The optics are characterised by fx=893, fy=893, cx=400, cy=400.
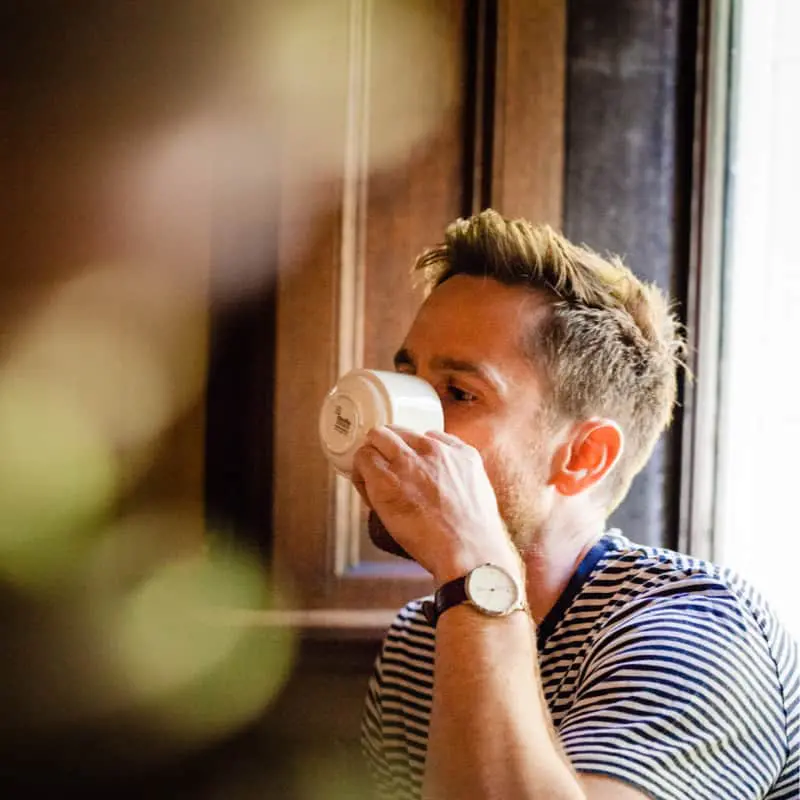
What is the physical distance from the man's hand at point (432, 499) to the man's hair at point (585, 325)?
10.0 inches

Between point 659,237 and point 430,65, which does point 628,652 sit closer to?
point 659,237

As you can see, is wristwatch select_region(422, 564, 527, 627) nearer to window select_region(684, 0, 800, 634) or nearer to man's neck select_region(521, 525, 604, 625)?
man's neck select_region(521, 525, 604, 625)

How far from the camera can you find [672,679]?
0.90 m

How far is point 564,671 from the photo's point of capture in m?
1.09

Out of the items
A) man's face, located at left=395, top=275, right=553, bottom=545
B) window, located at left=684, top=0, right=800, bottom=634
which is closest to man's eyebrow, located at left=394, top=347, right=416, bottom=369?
man's face, located at left=395, top=275, right=553, bottom=545

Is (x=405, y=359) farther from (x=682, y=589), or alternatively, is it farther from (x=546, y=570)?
(x=682, y=589)

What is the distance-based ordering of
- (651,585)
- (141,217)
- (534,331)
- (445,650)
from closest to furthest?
(445,650) < (651,585) < (534,331) < (141,217)

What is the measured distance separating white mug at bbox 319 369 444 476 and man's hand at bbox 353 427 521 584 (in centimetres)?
2

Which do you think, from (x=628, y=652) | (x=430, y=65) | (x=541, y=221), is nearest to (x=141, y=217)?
(x=430, y=65)

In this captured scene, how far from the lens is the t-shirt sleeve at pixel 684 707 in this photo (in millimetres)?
856

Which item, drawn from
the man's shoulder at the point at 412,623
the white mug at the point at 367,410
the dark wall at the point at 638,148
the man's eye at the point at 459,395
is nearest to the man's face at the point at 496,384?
the man's eye at the point at 459,395

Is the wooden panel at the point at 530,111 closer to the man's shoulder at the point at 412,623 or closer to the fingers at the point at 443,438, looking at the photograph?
the fingers at the point at 443,438

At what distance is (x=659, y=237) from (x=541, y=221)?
0.69ft

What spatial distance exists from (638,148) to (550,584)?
74cm
